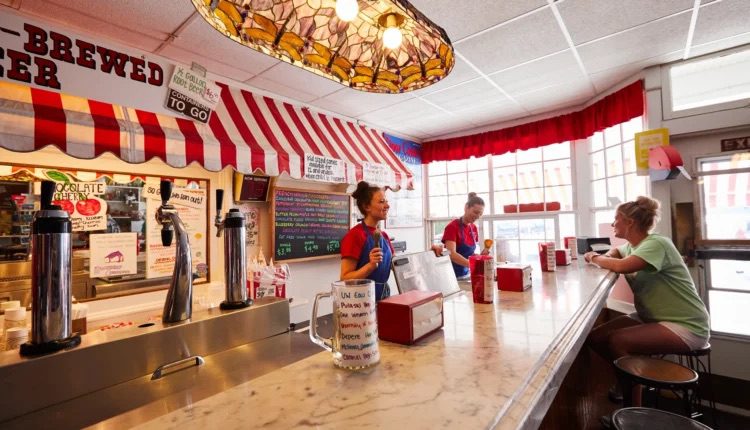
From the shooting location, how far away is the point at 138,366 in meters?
1.06

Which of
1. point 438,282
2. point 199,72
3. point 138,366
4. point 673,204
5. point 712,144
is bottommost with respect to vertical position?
point 138,366

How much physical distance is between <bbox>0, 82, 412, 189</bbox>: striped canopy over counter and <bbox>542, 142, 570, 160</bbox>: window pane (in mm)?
1975

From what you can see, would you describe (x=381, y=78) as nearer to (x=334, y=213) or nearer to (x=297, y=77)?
(x=297, y=77)

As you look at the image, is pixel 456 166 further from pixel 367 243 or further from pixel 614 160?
pixel 367 243

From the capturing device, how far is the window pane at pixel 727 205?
2.95 metres

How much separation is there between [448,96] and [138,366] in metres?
3.74

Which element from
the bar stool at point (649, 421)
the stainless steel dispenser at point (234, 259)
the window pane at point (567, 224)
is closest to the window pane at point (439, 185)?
the window pane at point (567, 224)

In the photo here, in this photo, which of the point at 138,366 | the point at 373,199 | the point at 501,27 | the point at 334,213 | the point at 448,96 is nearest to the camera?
the point at 138,366

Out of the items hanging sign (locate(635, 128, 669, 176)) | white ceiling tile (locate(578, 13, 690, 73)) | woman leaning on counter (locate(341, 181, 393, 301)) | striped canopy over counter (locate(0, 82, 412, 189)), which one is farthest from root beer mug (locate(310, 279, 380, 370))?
hanging sign (locate(635, 128, 669, 176))

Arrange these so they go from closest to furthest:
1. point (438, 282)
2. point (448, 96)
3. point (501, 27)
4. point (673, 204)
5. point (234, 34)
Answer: point (234, 34) → point (438, 282) → point (501, 27) → point (673, 204) → point (448, 96)

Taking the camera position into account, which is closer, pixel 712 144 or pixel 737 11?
pixel 737 11

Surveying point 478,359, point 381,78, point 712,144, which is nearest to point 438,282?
point 478,359

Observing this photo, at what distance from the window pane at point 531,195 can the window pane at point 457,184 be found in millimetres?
823

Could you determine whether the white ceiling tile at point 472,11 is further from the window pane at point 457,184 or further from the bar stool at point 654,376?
the window pane at point 457,184
